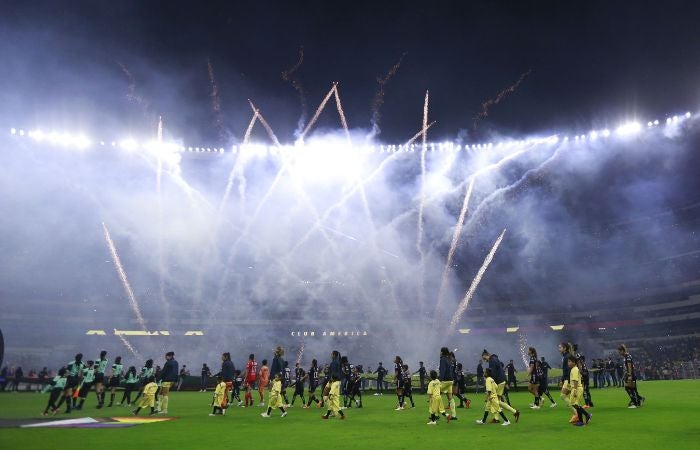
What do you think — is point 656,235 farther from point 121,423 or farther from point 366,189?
point 121,423

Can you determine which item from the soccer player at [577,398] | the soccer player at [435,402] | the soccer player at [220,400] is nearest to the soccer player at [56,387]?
the soccer player at [220,400]

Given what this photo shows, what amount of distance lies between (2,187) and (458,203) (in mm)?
52310

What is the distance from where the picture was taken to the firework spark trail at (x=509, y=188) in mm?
59094

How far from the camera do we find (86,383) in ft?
59.1

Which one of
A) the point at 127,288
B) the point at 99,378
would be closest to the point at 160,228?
the point at 127,288

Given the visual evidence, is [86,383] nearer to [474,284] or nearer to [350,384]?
[350,384]

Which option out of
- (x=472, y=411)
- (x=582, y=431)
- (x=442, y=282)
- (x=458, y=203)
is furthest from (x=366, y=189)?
(x=582, y=431)

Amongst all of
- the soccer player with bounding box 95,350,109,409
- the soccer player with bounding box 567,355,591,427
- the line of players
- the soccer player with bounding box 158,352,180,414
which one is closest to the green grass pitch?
the soccer player with bounding box 567,355,591,427

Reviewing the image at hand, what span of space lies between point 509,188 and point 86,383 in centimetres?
5783

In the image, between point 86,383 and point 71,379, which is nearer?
point 71,379

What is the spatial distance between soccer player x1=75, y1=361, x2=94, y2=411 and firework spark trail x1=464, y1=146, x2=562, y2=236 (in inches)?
2115

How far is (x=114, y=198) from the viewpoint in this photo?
168ft

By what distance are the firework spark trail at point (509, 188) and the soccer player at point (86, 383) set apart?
53.7 metres

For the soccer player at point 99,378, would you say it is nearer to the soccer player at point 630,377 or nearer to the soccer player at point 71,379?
the soccer player at point 71,379
